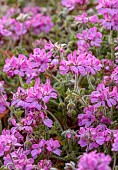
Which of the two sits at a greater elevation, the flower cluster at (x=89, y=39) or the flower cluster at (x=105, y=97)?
the flower cluster at (x=89, y=39)

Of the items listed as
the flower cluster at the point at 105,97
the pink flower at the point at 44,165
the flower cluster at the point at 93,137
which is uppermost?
the flower cluster at the point at 105,97

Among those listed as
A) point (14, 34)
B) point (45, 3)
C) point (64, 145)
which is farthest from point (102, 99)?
point (45, 3)

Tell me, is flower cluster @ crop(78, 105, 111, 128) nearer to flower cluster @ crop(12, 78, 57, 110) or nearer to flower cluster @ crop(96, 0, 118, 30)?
flower cluster @ crop(12, 78, 57, 110)

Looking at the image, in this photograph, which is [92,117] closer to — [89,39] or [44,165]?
[44,165]

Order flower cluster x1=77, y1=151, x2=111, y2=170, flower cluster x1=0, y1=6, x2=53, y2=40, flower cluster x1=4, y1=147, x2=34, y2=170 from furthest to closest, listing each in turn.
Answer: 1. flower cluster x1=0, y1=6, x2=53, y2=40
2. flower cluster x1=4, y1=147, x2=34, y2=170
3. flower cluster x1=77, y1=151, x2=111, y2=170

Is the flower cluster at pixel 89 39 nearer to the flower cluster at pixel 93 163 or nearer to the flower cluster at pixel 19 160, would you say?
the flower cluster at pixel 19 160

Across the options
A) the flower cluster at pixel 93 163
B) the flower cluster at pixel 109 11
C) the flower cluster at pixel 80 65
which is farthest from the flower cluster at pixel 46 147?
the flower cluster at pixel 109 11

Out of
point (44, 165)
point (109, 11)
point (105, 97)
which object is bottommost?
point (44, 165)

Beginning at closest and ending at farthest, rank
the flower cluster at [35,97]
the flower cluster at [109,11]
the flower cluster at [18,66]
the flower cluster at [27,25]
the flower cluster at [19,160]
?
1. the flower cluster at [19,160]
2. the flower cluster at [35,97]
3. the flower cluster at [18,66]
4. the flower cluster at [109,11]
5. the flower cluster at [27,25]

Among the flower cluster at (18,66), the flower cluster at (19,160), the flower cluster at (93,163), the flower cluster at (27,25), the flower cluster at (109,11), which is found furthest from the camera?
the flower cluster at (27,25)

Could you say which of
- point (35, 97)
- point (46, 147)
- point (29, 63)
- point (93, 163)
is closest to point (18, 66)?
point (29, 63)

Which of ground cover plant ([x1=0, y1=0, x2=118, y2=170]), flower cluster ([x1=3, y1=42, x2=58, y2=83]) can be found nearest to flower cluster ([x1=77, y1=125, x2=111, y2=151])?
ground cover plant ([x1=0, y1=0, x2=118, y2=170])
